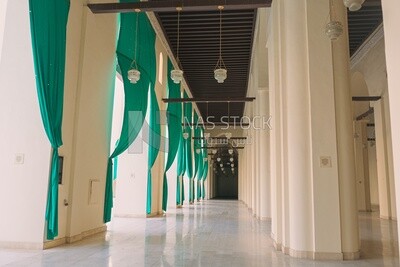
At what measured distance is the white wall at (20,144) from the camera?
5.95m

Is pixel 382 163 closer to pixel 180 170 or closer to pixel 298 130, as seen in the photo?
pixel 180 170

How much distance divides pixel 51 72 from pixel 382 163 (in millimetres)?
12334

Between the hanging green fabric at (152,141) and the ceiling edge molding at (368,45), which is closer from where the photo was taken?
the hanging green fabric at (152,141)

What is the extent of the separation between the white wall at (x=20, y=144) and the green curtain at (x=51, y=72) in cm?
14

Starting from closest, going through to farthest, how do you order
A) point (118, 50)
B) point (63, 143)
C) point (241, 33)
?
point (63, 143), point (118, 50), point (241, 33)

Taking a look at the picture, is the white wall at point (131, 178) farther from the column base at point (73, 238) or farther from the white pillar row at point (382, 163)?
the white pillar row at point (382, 163)

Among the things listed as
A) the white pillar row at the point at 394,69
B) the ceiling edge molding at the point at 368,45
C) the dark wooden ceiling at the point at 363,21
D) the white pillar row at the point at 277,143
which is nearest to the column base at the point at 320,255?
the white pillar row at the point at 277,143

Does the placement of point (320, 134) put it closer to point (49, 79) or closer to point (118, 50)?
point (49, 79)

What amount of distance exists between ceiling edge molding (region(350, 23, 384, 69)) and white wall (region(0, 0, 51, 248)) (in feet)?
35.7

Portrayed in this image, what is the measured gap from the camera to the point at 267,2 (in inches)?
278

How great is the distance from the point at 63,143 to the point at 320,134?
4494 mm

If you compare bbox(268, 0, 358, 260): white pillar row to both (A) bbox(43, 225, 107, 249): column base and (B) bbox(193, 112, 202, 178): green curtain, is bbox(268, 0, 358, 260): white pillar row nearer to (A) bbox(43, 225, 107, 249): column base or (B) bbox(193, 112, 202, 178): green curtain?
(A) bbox(43, 225, 107, 249): column base

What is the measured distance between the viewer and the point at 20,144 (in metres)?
6.11

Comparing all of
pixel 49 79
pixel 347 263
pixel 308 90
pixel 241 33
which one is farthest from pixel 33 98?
pixel 241 33
